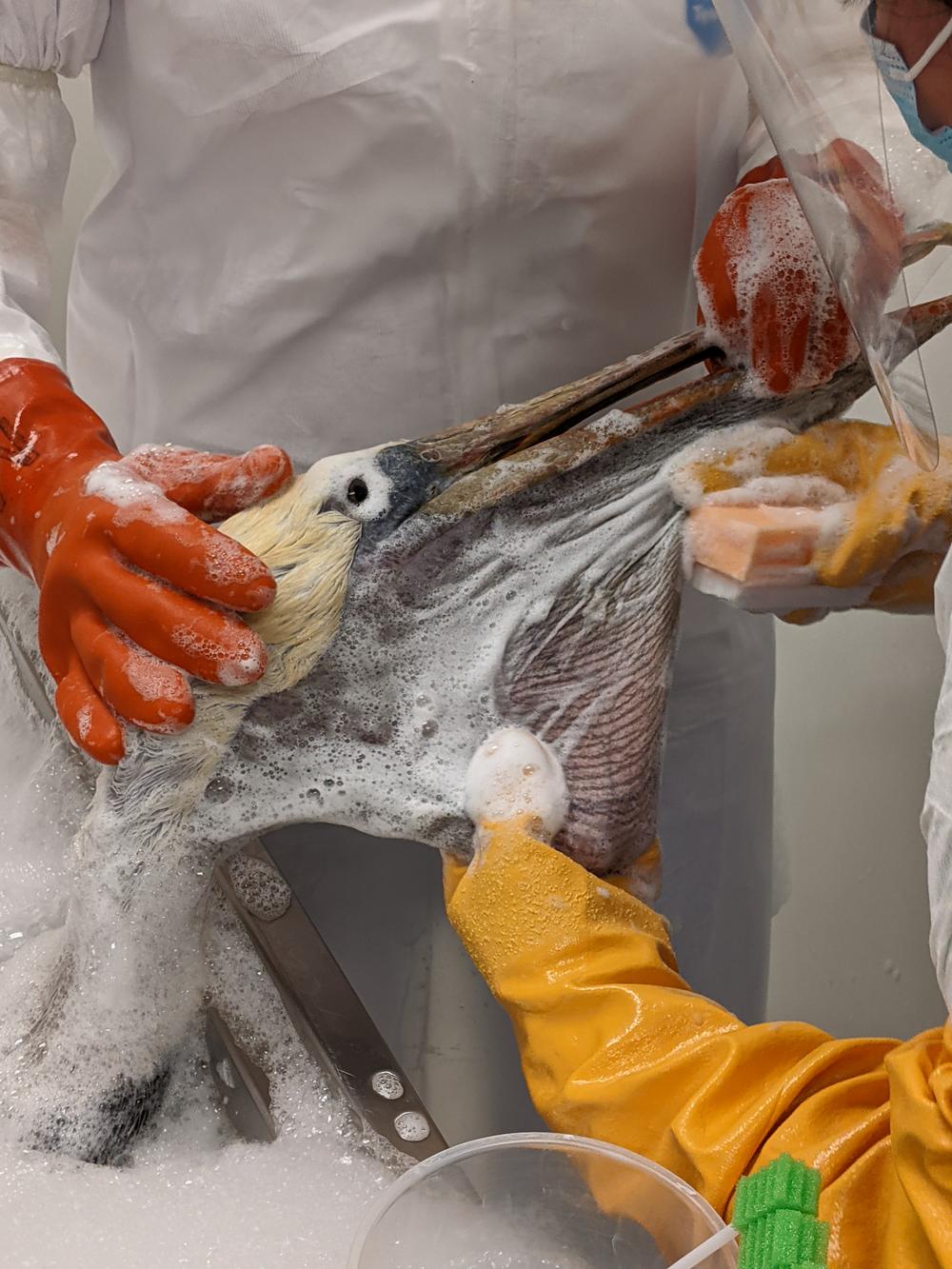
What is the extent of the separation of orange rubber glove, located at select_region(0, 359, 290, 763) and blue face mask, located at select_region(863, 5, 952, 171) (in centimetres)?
47

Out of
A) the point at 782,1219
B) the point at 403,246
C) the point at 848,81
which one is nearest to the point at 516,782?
the point at 782,1219

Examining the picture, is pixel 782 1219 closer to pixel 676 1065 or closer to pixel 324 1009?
pixel 676 1065

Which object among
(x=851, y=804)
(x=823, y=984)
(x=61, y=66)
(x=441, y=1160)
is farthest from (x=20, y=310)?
(x=823, y=984)

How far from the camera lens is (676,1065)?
2.22 feet

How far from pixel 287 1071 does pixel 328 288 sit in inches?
27.9

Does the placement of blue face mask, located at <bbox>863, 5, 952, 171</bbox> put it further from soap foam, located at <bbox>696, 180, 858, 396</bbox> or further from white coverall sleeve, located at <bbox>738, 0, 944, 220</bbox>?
soap foam, located at <bbox>696, 180, 858, 396</bbox>

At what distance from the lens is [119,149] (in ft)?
4.07

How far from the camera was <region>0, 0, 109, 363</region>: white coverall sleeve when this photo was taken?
1.13m

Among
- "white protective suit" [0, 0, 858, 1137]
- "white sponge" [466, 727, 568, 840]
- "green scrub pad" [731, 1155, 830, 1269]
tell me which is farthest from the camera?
"white protective suit" [0, 0, 858, 1137]

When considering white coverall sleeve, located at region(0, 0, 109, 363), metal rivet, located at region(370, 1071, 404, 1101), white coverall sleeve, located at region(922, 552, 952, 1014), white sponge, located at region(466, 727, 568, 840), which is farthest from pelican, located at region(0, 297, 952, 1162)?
white coverall sleeve, located at region(0, 0, 109, 363)

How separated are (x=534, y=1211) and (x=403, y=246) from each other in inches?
32.6

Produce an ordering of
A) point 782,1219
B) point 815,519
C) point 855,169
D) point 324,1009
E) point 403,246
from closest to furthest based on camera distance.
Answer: point 782,1219 < point 855,169 < point 815,519 < point 324,1009 < point 403,246

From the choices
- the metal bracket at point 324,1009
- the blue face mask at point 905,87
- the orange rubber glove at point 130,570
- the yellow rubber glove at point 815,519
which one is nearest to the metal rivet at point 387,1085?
the metal bracket at point 324,1009

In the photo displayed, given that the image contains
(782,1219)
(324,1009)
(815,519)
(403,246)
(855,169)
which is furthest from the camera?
(403,246)
